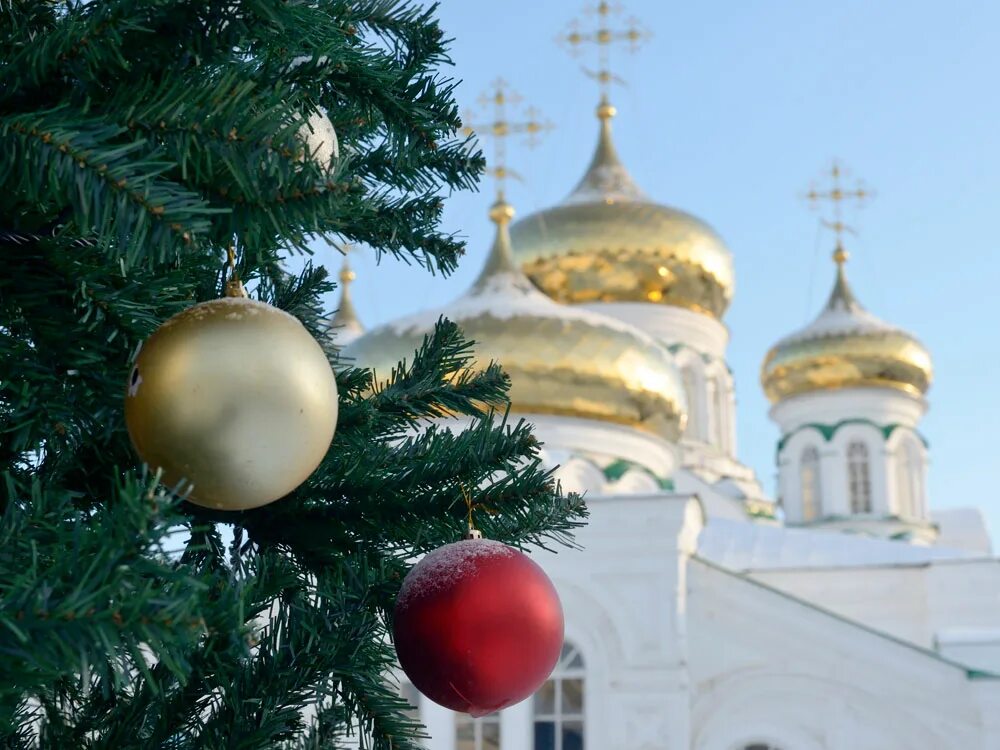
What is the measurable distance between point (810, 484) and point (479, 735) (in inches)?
481

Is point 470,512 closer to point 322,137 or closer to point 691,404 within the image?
point 322,137

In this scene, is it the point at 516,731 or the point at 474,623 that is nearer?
the point at 474,623

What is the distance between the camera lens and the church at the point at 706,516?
1409cm

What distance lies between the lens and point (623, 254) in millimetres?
24281

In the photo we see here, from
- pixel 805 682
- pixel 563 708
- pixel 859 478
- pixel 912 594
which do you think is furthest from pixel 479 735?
pixel 859 478

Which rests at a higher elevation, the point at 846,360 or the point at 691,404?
the point at 846,360

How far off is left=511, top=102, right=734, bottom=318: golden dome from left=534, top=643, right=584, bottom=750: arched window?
1022cm

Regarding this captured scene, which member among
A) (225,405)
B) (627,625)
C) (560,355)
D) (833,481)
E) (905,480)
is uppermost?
(905,480)

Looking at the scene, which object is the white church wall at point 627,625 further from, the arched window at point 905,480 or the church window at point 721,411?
the arched window at point 905,480

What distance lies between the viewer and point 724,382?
25.6m

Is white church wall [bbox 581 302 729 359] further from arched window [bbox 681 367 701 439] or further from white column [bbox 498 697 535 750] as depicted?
white column [bbox 498 697 535 750]

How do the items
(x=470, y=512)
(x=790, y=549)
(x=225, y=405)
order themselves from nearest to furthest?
(x=225, y=405) < (x=470, y=512) < (x=790, y=549)

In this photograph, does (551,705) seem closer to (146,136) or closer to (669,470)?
(669,470)

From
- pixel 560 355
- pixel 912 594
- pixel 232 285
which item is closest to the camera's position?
pixel 232 285
